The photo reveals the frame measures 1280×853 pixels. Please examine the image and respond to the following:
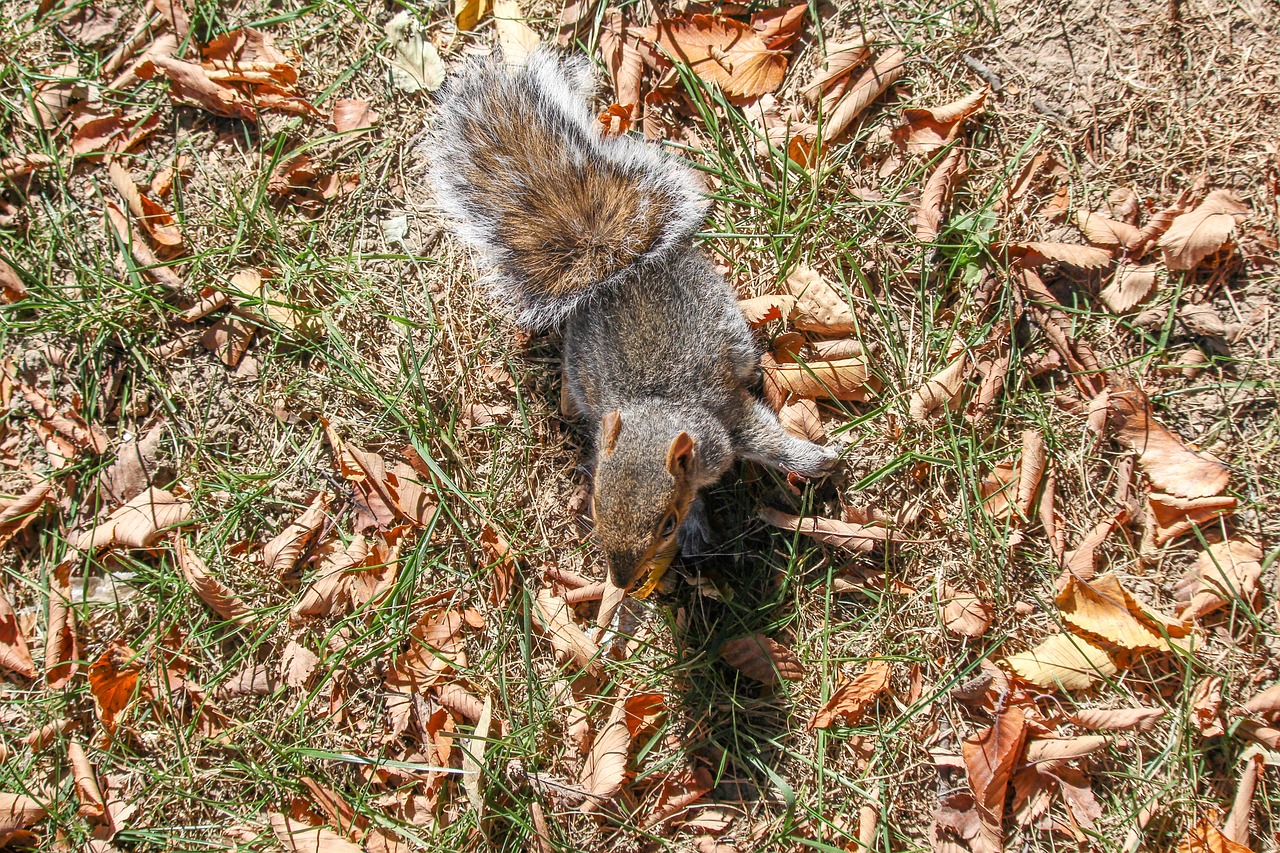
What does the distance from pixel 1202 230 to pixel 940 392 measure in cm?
111

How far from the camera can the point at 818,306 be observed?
10.1 feet

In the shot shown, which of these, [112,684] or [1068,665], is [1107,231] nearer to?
[1068,665]

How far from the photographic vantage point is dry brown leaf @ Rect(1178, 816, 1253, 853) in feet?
8.96

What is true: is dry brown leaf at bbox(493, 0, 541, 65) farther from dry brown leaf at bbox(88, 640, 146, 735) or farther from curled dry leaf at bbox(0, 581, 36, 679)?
curled dry leaf at bbox(0, 581, 36, 679)

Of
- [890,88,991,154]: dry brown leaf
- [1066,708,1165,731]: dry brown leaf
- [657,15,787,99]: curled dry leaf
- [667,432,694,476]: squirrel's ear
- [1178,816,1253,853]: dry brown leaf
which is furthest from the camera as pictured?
[657,15,787,99]: curled dry leaf

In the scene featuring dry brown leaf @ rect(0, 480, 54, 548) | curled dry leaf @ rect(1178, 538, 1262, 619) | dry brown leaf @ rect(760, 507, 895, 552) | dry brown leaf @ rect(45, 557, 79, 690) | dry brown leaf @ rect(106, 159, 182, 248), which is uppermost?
dry brown leaf @ rect(106, 159, 182, 248)

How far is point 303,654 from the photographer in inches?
126

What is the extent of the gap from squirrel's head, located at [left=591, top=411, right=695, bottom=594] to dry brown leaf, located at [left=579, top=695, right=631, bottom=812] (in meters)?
0.76

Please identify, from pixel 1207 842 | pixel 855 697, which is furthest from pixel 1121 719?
pixel 855 697

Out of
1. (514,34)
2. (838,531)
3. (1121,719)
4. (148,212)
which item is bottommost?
(1121,719)

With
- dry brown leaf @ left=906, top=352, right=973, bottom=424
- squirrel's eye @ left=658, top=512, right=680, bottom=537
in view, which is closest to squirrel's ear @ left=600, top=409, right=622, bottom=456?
squirrel's eye @ left=658, top=512, right=680, bottom=537

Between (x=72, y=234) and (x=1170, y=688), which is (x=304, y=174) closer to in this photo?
(x=72, y=234)

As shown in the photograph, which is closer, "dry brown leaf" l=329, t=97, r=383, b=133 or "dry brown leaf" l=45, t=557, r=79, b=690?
"dry brown leaf" l=45, t=557, r=79, b=690

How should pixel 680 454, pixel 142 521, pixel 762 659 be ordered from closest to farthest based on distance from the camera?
pixel 680 454 < pixel 762 659 < pixel 142 521
